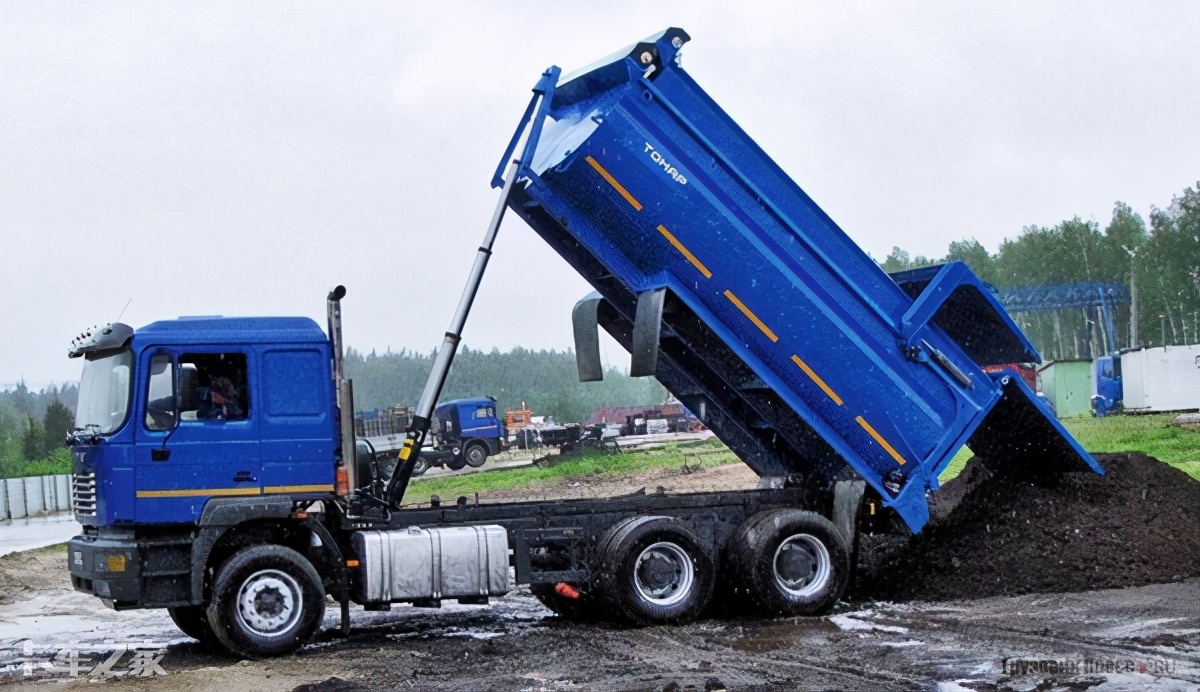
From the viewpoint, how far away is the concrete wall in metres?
30.7

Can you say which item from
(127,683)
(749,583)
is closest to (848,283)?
(749,583)

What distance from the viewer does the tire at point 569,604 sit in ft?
37.7

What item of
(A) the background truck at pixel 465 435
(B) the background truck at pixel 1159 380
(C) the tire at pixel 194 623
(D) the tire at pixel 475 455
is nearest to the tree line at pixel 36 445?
(A) the background truck at pixel 465 435

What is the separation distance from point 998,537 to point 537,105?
599 cm

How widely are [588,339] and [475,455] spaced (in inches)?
1149

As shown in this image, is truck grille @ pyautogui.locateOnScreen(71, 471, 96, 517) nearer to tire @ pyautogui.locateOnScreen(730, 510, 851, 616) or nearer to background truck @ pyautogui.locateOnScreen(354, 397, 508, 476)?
tire @ pyautogui.locateOnScreen(730, 510, 851, 616)

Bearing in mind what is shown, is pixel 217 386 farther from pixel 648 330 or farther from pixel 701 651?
pixel 701 651

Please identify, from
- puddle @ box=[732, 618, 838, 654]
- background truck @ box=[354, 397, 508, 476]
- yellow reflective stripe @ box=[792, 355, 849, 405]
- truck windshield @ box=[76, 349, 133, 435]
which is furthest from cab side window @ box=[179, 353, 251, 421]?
background truck @ box=[354, 397, 508, 476]

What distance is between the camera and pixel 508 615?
12.3 metres

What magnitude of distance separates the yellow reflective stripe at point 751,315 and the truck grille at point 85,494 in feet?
17.4

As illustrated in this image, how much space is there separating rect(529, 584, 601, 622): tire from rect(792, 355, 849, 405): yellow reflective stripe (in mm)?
2709

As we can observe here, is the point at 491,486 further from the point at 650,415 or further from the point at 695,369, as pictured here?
the point at 650,415

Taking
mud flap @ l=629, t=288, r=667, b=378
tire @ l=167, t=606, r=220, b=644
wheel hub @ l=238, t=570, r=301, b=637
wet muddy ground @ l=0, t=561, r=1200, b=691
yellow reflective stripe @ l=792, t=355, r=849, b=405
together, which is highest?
mud flap @ l=629, t=288, r=667, b=378

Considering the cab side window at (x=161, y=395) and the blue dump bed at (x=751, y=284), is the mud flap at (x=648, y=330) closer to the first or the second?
the blue dump bed at (x=751, y=284)
